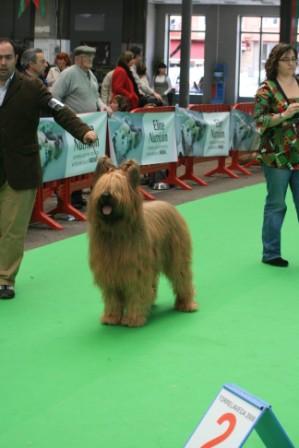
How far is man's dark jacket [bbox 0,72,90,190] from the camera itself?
21.6ft

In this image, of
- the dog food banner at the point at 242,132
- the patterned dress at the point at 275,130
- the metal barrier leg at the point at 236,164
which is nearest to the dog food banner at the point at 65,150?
the patterned dress at the point at 275,130

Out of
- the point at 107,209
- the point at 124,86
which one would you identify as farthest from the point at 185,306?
the point at 124,86

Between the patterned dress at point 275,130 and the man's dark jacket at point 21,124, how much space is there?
2.01m

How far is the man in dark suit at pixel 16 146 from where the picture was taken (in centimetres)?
658

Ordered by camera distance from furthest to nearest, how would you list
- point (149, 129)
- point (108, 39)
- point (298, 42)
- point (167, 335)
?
point (108, 39) < point (298, 42) < point (149, 129) < point (167, 335)

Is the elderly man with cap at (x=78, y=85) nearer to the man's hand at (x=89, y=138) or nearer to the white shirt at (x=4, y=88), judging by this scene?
the white shirt at (x=4, y=88)

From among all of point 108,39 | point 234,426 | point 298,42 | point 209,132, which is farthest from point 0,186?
point 108,39

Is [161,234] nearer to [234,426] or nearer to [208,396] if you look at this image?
[208,396]

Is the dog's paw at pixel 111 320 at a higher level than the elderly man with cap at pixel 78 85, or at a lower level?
lower

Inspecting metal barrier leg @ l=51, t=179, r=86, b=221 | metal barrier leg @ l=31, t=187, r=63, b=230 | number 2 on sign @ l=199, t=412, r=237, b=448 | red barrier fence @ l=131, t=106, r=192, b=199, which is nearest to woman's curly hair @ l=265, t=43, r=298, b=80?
metal barrier leg @ l=31, t=187, r=63, b=230

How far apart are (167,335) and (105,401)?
129 cm

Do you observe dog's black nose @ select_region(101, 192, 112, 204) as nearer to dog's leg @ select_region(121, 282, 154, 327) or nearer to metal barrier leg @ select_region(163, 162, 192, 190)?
dog's leg @ select_region(121, 282, 154, 327)

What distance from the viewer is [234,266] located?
26.6ft

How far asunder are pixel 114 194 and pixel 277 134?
9.66 ft
